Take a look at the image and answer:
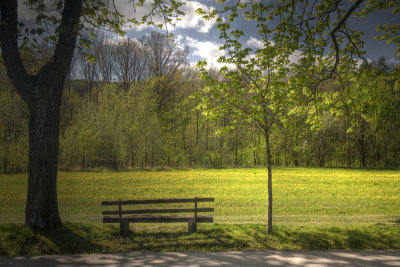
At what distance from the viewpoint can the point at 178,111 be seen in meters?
42.0

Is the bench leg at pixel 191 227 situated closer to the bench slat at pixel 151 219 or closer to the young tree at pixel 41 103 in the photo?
the bench slat at pixel 151 219

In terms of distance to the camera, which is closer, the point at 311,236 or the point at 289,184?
the point at 311,236

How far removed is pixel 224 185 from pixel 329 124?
25.6 m

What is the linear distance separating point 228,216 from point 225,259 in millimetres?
6309

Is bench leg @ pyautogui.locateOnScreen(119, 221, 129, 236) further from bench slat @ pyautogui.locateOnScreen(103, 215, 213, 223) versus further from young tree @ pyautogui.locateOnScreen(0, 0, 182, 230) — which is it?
young tree @ pyautogui.locateOnScreen(0, 0, 182, 230)

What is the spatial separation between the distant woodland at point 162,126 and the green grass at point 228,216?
5086mm

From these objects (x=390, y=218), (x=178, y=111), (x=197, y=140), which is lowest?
(x=390, y=218)

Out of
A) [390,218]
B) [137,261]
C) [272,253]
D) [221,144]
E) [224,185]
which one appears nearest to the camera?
[137,261]

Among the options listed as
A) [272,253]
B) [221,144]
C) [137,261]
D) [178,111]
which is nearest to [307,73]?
[272,253]

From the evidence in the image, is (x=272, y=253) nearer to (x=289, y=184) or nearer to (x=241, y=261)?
(x=241, y=261)

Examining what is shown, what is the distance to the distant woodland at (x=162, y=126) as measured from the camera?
3088cm

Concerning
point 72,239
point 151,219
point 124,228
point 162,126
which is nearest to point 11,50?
point 72,239

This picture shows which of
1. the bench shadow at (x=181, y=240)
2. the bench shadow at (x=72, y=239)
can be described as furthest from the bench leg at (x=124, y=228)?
the bench shadow at (x=72, y=239)

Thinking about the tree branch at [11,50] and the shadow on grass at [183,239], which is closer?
the shadow on grass at [183,239]
